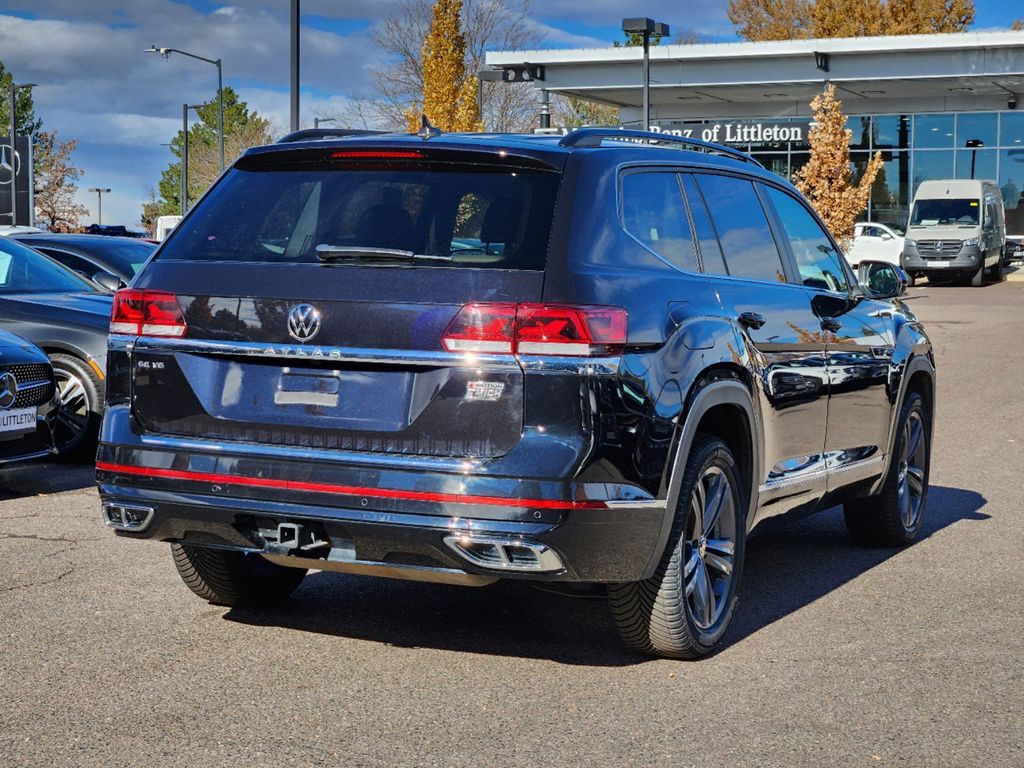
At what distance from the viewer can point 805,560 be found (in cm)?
751

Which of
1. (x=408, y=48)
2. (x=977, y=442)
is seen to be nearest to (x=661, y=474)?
(x=977, y=442)

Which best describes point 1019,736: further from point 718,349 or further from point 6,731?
point 6,731

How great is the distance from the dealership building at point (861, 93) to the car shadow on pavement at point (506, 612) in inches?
1610

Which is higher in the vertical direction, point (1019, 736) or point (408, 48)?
point (408, 48)

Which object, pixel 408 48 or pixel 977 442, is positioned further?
pixel 408 48

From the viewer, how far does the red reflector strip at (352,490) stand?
4672 mm

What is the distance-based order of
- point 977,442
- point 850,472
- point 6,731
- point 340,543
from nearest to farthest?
point 6,731
point 340,543
point 850,472
point 977,442

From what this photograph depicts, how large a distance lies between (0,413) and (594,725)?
5323 mm

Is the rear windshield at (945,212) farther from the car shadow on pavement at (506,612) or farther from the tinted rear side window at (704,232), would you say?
the tinted rear side window at (704,232)

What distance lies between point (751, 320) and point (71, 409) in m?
6.05

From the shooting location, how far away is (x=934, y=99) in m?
51.2

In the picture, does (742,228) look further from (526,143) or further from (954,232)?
(954,232)

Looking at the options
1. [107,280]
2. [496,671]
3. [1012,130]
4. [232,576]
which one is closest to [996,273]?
[1012,130]

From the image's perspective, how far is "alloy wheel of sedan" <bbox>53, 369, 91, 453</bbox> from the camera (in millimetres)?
10344
